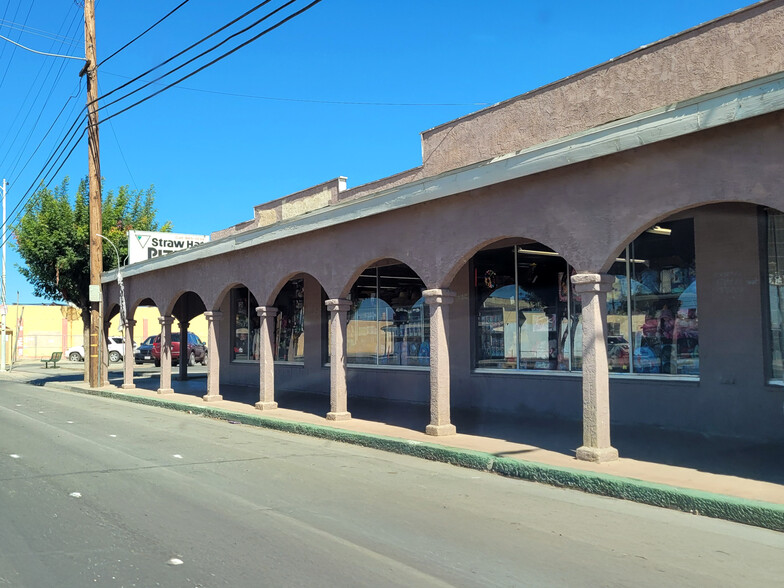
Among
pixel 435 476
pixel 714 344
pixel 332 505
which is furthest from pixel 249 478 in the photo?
pixel 714 344

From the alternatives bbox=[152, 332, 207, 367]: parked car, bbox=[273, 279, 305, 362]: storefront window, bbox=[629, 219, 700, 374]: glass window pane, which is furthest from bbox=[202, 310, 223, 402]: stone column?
bbox=[152, 332, 207, 367]: parked car

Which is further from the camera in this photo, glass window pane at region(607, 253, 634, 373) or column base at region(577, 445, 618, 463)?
glass window pane at region(607, 253, 634, 373)

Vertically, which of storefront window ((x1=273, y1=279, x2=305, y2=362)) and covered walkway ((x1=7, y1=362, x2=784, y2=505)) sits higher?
storefront window ((x1=273, y1=279, x2=305, y2=362))

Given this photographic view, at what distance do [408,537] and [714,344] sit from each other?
641 centimetres

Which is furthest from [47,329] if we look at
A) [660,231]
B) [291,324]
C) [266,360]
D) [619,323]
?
[660,231]

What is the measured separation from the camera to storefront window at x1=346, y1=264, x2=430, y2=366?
16.5 m

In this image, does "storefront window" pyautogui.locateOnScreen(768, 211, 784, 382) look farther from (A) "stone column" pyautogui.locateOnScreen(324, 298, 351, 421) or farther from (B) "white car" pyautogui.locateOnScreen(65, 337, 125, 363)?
(B) "white car" pyautogui.locateOnScreen(65, 337, 125, 363)

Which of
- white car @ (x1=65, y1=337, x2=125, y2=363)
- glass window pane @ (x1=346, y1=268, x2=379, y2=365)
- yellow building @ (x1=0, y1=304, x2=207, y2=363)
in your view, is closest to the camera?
glass window pane @ (x1=346, y1=268, x2=379, y2=365)

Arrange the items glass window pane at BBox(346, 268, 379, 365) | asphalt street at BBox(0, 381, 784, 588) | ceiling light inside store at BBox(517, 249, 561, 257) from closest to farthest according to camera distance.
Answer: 1. asphalt street at BBox(0, 381, 784, 588)
2. ceiling light inside store at BBox(517, 249, 561, 257)
3. glass window pane at BBox(346, 268, 379, 365)

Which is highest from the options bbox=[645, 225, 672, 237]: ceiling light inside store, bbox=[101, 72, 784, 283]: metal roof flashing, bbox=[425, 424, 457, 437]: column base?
bbox=[101, 72, 784, 283]: metal roof flashing

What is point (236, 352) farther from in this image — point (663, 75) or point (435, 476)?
point (663, 75)

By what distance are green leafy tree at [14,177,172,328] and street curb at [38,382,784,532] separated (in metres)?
16.2

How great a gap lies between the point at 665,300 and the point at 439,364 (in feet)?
12.7

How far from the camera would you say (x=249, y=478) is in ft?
27.9
